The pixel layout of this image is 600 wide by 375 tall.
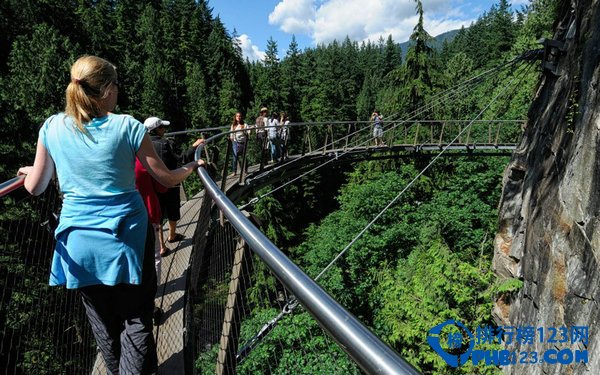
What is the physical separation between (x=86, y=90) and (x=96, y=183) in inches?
14.5

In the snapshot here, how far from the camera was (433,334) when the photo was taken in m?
8.09

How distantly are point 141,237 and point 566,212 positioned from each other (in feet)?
17.8

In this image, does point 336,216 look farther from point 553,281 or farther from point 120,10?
point 120,10

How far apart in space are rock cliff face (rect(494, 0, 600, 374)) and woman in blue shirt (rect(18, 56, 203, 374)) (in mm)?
4498

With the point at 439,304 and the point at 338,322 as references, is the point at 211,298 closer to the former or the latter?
the point at 338,322

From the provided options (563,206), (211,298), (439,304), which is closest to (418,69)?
(439,304)

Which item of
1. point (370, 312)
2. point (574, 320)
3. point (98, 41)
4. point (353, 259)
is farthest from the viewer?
point (98, 41)

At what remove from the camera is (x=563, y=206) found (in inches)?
202

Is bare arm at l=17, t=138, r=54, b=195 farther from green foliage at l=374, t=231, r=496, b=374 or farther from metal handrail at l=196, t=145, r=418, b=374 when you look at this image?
green foliage at l=374, t=231, r=496, b=374

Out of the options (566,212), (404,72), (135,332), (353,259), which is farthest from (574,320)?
(404,72)

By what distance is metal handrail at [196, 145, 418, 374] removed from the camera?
0.58 meters

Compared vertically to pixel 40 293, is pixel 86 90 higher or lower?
higher

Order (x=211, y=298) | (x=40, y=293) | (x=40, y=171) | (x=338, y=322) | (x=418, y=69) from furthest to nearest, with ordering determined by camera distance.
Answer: (x=418, y=69), (x=40, y=293), (x=211, y=298), (x=40, y=171), (x=338, y=322)

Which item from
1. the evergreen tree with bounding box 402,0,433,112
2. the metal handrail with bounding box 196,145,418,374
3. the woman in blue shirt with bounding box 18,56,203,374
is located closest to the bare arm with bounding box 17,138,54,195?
the woman in blue shirt with bounding box 18,56,203,374
